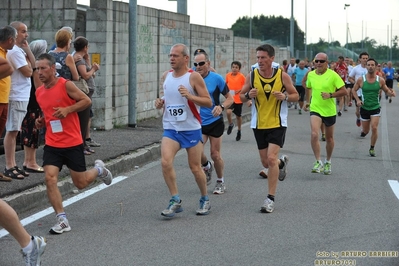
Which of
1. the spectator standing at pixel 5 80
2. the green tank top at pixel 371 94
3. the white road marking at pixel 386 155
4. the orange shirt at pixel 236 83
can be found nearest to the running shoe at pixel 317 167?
the white road marking at pixel 386 155

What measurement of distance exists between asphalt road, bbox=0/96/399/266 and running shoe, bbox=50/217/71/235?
2.8 inches

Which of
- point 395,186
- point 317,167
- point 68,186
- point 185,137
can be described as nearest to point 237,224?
point 185,137

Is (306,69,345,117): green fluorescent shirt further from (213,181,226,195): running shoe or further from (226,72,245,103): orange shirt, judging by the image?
(226,72,245,103): orange shirt

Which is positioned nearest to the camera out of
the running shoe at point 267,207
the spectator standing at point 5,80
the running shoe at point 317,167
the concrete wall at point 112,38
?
the running shoe at point 267,207

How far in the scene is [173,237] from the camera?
774 cm

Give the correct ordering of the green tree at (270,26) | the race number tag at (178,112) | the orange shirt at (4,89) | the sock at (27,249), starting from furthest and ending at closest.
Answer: the green tree at (270,26) → the orange shirt at (4,89) → the race number tag at (178,112) → the sock at (27,249)

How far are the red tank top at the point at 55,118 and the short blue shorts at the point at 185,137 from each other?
112cm

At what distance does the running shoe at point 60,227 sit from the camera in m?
7.89

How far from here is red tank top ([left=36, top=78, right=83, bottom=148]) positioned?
812 centimetres

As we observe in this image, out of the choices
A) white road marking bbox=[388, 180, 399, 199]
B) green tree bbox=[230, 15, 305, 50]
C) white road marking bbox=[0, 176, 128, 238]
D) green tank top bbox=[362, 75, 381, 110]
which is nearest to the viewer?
white road marking bbox=[0, 176, 128, 238]

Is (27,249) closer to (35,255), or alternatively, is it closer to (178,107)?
(35,255)

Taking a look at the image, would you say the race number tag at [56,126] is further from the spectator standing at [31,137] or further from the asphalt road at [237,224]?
the spectator standing at [31,137]

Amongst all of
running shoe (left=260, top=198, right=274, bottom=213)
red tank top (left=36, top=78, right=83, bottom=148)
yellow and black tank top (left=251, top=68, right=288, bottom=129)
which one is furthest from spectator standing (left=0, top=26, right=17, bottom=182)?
running shoe (left=260, top=198, right=274, bottom=213)

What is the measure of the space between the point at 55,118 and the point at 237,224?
2097 mm
